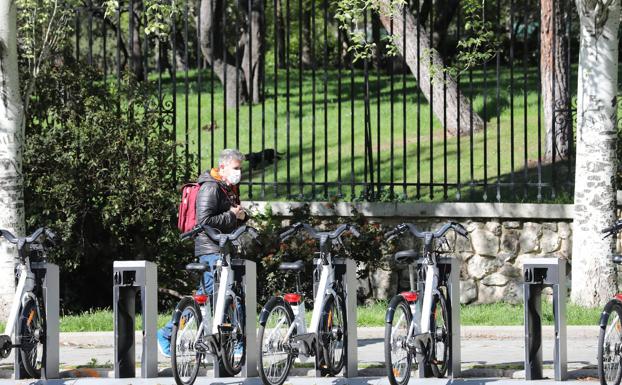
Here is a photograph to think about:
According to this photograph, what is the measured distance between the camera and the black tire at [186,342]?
8.52 metres

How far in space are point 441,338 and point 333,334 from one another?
0.76 m

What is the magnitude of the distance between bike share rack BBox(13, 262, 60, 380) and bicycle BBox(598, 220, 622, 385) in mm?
3838

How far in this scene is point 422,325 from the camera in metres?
8.80

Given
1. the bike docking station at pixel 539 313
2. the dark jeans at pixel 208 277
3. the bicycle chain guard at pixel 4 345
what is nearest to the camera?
the bicycle chain guard at pixel 4 345

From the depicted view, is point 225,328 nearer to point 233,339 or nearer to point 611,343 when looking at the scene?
point 233,339

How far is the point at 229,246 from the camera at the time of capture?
9.32m

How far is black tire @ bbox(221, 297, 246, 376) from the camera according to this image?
914 centimetres

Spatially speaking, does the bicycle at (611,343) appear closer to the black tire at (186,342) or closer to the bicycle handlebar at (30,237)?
the black tire at (186,342)

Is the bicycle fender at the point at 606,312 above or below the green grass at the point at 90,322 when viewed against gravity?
above

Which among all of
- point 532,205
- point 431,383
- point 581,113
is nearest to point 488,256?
point 532,205

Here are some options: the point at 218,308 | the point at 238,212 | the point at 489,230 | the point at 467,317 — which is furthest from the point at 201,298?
the point at 489,230

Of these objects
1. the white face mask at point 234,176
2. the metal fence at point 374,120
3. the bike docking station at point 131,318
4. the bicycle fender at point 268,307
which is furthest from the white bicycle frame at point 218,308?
the metal fence at point 374,120

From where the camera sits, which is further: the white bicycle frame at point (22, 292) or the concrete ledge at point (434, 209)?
the concrete ledge at point (434, 209)

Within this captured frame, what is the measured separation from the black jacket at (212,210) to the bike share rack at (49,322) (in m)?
1.26
